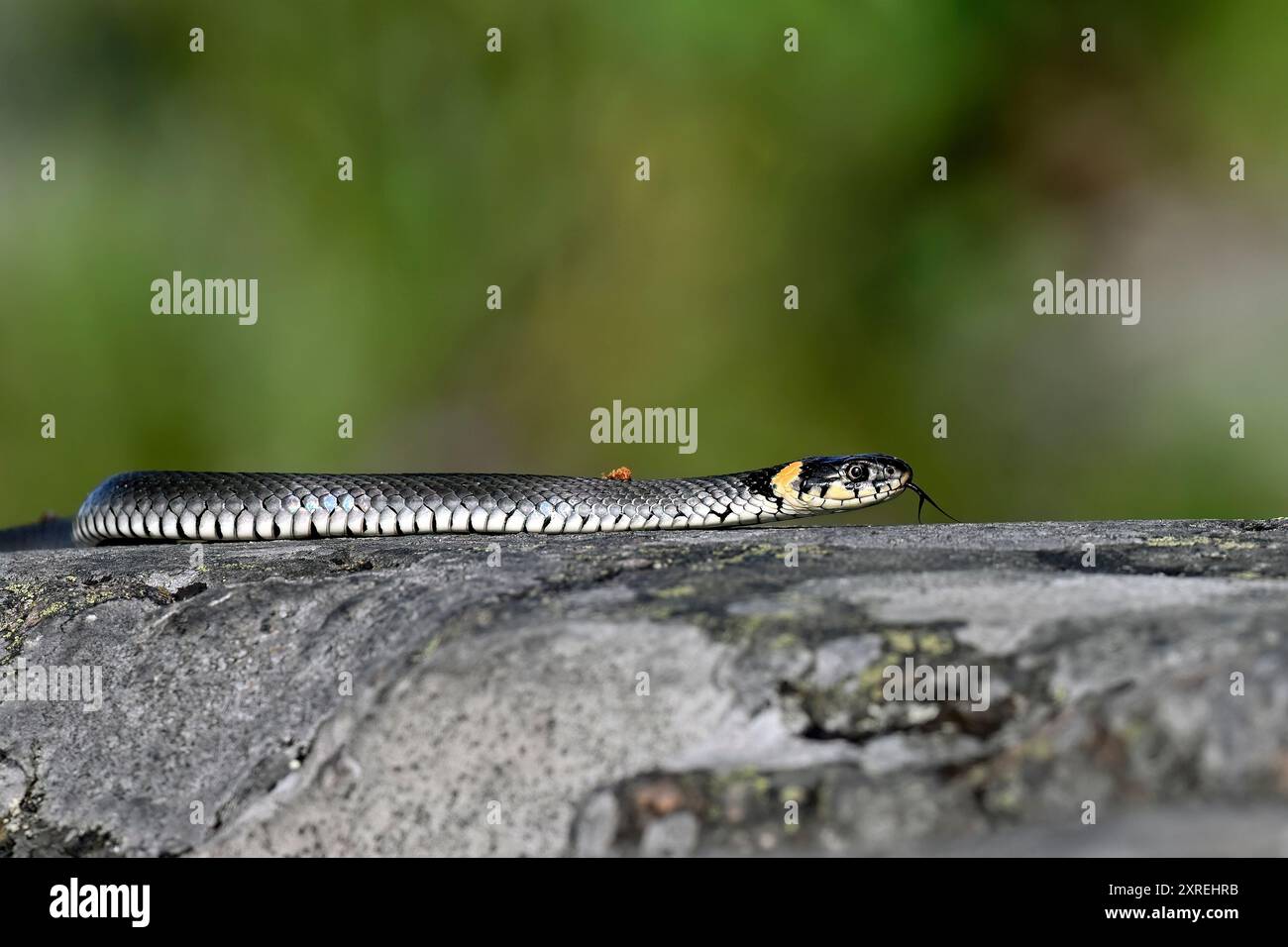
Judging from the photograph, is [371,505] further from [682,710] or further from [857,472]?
[682,710]

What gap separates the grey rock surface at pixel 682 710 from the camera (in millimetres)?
2270

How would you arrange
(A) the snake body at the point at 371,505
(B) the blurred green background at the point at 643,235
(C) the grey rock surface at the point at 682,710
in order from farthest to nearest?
1. (B) the blurred green background at the point at 643,235
2. (A) the snake body at the point at 371,505
3. (C) the grey rock surface at the point at 682,710

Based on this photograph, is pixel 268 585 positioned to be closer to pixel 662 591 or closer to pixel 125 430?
pixel 662 591

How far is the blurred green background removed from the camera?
32.0 ft

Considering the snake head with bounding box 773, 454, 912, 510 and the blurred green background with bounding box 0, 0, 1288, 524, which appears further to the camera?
the blurred green background with bounding box 0, 0, 1288, 524

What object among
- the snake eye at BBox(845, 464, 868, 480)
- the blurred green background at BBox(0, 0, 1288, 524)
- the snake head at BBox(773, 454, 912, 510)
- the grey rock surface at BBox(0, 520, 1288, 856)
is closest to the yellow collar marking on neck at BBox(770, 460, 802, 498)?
the snake head at BBox(773, 454, 912, 510)

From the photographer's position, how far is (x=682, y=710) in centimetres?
257

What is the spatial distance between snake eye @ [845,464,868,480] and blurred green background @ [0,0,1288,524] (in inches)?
139

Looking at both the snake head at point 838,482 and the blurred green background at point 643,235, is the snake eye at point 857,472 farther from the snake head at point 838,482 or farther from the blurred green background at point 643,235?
the blurred green background at point 643,235

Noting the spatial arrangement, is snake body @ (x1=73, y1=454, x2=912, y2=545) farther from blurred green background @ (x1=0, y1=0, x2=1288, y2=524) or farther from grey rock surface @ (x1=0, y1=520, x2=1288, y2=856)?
blurred green background @ (x1=0, y1=0, x2=1288, y2=524)

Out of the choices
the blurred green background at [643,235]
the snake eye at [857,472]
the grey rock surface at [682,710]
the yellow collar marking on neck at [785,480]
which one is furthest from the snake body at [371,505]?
the blurred green background at [643,235]

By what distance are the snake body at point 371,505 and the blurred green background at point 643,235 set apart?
156 inches

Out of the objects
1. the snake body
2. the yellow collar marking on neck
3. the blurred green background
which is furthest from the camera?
the blurred green background
